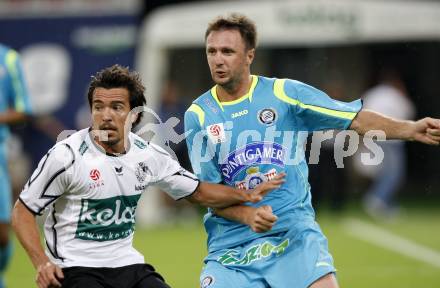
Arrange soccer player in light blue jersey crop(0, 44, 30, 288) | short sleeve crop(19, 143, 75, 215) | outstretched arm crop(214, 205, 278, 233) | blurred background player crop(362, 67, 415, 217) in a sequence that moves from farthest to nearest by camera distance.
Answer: blurred background player crop(362, 67, 415, 217), soccer player in light blue jersey crop(0, 44, 30, 288), outstretched arm crop(214, 205, 278, 233), short sleeve crop(19, 143, 75, 215)

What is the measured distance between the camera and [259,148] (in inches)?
267

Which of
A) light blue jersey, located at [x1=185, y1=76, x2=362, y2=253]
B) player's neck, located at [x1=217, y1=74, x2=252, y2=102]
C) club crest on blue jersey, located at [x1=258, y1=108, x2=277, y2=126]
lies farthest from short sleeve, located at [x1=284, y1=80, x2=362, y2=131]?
player's neck, located at [x1=217, y1=74, x2=252, y2=102]

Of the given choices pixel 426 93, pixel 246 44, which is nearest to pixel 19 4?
pixel 426 93

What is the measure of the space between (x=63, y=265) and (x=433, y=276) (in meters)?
6.59

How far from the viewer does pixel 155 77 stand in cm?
1770

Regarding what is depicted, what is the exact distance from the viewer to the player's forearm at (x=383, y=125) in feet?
21.8

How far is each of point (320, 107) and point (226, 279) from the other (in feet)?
4.42

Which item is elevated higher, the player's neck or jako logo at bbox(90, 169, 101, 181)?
the player's neck

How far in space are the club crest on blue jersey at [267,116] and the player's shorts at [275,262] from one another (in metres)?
0.72

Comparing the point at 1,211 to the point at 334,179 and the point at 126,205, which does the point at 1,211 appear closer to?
the point at 126,205

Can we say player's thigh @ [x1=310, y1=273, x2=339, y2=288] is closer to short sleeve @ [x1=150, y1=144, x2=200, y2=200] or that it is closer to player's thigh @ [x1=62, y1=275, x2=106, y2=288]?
short sleeve @ [x1=150, y1=144, x2=200, y2=200]

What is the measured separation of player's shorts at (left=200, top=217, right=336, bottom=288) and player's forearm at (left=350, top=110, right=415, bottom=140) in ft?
2.46

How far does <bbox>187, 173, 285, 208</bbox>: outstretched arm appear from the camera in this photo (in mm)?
6504

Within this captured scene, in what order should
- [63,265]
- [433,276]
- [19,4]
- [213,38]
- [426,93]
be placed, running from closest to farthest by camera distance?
[63,265], [213,38], [433,276], [19,4], [426,93]
